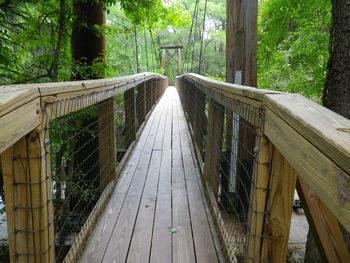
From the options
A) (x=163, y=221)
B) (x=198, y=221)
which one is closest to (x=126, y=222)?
(x=163, y=221)

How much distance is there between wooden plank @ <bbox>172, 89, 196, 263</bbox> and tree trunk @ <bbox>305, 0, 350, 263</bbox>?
3.93ft

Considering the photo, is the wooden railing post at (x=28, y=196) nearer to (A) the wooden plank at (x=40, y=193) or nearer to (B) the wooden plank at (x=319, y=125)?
(A) the wooden plank at (x=40, y=193)

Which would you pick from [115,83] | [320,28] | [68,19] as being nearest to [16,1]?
[68,19]

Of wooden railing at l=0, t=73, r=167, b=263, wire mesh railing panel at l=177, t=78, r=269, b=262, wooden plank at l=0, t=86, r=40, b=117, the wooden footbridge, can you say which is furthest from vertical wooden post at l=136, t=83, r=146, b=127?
wooden plank at l=0, t=86, r=40, b=117

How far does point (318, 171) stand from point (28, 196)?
899 mm

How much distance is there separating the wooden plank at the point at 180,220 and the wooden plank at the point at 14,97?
1.11m

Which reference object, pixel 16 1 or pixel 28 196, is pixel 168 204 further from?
pixel 16 1

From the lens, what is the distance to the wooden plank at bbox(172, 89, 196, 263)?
170cm

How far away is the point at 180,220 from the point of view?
2.06 meters

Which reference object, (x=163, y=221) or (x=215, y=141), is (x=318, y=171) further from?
(x=215, y=141)

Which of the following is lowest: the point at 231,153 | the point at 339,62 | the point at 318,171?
the point at 231,153

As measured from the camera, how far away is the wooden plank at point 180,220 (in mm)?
1697

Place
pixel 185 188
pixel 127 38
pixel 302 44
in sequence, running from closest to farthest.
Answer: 1. pixel 185 188
2. pixel 302 44
3. pixel 127 38

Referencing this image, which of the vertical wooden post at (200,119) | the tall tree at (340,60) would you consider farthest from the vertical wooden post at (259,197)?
the vertical wooden post at (200,119)
